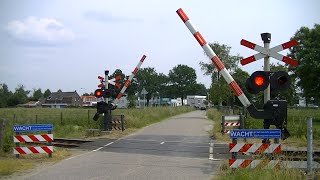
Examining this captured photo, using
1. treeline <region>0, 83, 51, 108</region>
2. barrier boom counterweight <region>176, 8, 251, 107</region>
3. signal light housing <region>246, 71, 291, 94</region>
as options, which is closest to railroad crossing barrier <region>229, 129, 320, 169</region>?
signal light housing <region>246, 71, 291, 94</region>

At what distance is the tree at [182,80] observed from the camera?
145 metres

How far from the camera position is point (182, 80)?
145750 mm

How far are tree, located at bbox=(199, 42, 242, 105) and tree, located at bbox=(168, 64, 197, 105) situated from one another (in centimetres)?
8727

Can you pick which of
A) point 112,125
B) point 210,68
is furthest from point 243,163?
point 210,68

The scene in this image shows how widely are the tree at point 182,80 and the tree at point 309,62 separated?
3822 inches

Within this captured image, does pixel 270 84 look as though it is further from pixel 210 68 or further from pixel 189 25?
pixel 210 68

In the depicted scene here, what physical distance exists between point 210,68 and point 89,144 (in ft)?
127

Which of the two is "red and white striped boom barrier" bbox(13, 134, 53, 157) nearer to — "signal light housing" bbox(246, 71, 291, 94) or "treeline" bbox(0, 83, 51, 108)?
"signal light housing" bbox(246, 71, 291, 94)

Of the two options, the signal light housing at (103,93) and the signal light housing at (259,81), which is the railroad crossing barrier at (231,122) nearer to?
the signal light housing at (103,93)

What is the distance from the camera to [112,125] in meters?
26.4

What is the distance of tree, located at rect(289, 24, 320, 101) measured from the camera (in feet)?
146

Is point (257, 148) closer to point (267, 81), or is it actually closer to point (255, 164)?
point (255, 164)

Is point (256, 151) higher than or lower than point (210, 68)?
lower

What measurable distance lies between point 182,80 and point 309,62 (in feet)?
332
